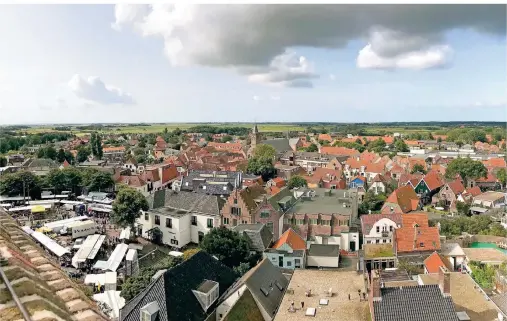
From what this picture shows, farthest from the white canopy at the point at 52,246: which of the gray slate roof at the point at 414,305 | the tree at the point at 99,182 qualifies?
the gray slate roof at the point at 414,305

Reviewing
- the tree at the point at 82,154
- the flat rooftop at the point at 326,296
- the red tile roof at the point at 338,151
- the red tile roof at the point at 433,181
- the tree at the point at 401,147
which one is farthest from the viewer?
the tree at the point at 401,147

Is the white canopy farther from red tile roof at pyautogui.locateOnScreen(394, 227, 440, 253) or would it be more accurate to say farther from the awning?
red tile roof at pyautogui.locateOnScreen(394, 227, 440, 253)

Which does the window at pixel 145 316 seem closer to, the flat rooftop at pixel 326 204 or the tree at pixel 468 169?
the flat rooftop at pixel 326 204

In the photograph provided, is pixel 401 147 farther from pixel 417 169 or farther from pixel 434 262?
pixel 434 262

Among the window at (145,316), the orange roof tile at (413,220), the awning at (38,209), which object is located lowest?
the awning at (38,209)

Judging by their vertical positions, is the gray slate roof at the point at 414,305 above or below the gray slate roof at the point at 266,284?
above

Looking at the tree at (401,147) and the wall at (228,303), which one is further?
the tree at (401,147)
